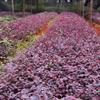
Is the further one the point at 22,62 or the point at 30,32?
the point at 30,32

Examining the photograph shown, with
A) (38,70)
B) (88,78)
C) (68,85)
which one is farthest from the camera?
(38,70)

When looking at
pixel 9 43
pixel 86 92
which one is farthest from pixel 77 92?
pixel 9 43

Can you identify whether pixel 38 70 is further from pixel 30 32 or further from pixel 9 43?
pixel 30 32

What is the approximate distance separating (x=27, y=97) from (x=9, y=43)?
851 cm

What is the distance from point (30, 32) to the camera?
1766 centimetres

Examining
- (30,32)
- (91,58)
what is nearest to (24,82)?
(91,58)

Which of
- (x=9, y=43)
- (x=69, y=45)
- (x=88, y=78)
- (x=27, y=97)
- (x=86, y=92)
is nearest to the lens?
(x=27, y=97)

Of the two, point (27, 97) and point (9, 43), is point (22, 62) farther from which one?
point (9, 43)

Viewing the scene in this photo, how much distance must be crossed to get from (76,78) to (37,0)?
140 ft

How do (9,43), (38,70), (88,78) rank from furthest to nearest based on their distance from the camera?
(9,43)
(38,70)
(88,78)

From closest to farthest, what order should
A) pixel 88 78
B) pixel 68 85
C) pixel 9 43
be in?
pixel 68 85
pixel 88 78
pixel 9 43

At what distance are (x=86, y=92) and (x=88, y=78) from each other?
99cm

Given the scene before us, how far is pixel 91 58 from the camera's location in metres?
8.14

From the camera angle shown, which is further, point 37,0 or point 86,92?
point 37,0
